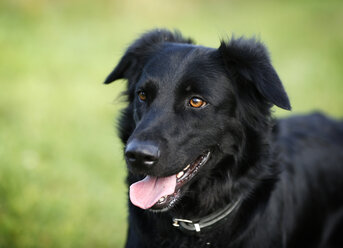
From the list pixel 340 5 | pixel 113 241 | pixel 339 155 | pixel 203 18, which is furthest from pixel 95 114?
pixel 340 5

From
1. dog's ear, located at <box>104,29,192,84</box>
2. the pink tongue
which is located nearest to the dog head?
the pink tongue

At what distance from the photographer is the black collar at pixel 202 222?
292 cm

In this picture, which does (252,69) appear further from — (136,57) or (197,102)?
(136,57)

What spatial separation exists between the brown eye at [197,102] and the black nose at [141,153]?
504 mm

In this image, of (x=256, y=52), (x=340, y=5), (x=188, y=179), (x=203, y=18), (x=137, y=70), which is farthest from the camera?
(x=340, y=5)

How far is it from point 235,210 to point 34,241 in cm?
213

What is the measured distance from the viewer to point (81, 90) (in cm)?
784

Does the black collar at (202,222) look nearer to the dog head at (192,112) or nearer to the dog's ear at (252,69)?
the dog head at (192,112)

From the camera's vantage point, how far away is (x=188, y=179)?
2.87 meters

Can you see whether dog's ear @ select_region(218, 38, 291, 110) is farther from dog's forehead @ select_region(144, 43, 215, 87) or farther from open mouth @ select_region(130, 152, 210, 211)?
open mouth @ select_region(130, 152, 210, 211)

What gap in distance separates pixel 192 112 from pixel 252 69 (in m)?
0.57

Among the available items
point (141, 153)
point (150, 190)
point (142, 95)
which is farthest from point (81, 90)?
point (141, 153)

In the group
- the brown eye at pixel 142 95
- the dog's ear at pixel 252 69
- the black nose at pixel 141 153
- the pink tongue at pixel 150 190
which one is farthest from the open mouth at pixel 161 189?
the dog's ear at pixel 252 69

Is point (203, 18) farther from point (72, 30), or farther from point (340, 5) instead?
point (340, 5)
